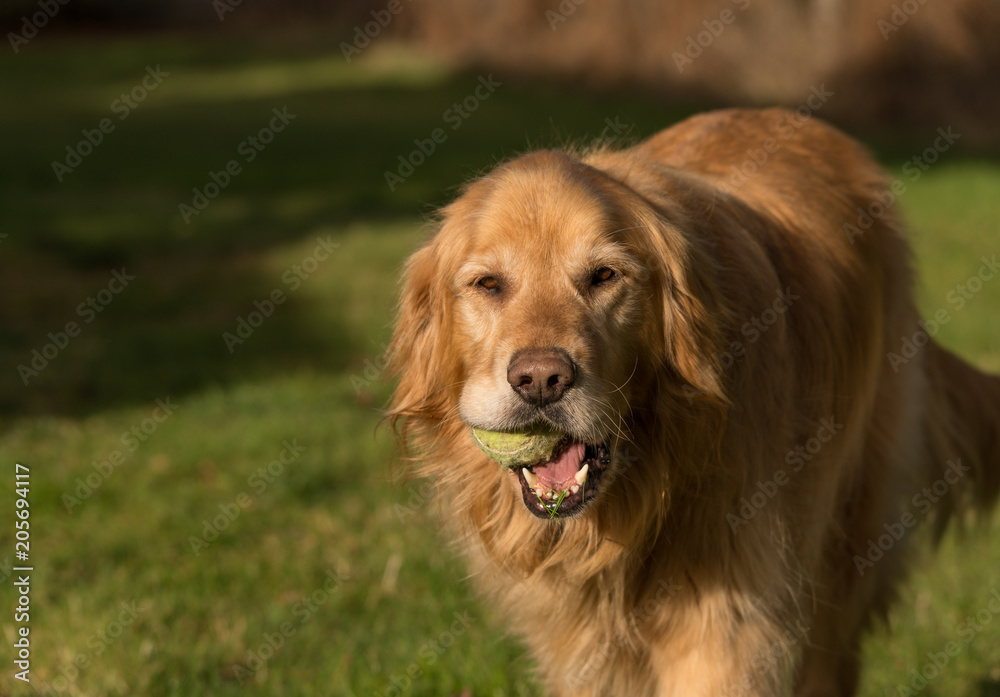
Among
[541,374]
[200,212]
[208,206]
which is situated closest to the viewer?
[541,374]

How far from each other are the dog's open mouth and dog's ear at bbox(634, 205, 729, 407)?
330mm

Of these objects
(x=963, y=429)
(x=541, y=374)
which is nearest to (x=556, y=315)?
(x=541, y=374)

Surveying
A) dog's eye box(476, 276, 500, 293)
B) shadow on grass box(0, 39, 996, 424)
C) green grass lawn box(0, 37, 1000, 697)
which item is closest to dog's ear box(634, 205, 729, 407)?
dog's eye box(476, 276, 500, 293)

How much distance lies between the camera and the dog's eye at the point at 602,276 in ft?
9.80

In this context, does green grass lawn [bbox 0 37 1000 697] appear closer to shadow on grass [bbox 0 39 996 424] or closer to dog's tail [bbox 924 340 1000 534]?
shadow on grass [bbox 0 39 996 424]

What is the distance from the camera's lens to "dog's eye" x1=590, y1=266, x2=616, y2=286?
299 centimetres

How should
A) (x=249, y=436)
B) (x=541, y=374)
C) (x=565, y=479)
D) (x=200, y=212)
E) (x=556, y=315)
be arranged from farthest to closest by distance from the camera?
(x=200, y=212)
(x=249, y=436)
(x=565, y=479)
(x=556, y=315)
(x=541, y=374)

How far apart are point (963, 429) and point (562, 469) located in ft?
7.83

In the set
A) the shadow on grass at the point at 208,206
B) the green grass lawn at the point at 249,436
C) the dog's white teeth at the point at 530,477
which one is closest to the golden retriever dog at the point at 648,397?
the dog's white teeth at the point at 530,477

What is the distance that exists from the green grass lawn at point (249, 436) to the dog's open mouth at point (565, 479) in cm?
79

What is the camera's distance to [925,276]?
9.87 metres

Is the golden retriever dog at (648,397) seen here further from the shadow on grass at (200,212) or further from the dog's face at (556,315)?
the shadow on grass at (200,212)

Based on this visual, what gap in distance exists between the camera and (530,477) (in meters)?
3.01

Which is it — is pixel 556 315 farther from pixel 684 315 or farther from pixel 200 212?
pixel 200 212
